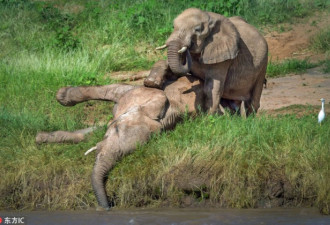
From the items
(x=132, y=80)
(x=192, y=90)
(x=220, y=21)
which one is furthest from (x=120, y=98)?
(x=132, y=80)

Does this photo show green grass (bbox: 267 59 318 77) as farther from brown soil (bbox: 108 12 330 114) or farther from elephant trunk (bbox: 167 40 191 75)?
elephant trunk (bbox: 167 40 191 75)

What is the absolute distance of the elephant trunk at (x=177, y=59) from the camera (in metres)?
8.08

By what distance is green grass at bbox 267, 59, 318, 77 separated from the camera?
12914mm

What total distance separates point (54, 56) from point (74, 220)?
5.69 m

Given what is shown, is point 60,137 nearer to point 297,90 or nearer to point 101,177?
point 101,177

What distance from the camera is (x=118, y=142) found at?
7977mm

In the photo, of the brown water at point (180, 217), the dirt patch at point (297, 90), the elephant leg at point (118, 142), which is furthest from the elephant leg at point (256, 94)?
the brown water at point (180, 217)

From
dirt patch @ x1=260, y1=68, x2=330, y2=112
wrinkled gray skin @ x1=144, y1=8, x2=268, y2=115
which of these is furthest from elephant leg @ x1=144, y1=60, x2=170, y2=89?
dirt patch @ x1=260, y1=68, x2=330, y2=112

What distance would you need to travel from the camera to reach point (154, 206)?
7.76 meters

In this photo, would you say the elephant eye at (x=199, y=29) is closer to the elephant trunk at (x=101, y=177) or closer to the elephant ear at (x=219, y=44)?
the elephant ear at (x=219, y=44)

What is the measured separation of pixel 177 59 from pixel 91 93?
4.16 ft

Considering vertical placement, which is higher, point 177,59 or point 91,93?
point 177,59

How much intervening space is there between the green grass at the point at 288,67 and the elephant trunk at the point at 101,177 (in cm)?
564

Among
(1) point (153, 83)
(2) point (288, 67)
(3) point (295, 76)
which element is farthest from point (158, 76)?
(2) point (288, 67)
